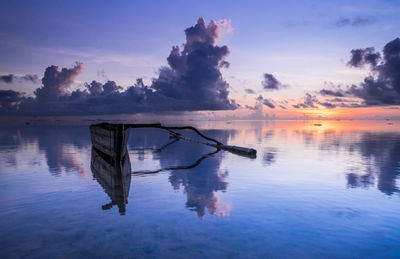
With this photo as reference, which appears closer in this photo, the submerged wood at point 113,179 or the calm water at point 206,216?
the calm water at point 206,216

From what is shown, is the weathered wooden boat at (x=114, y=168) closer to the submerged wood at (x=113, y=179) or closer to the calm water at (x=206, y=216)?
the submerged wood at (x=113, y=179)

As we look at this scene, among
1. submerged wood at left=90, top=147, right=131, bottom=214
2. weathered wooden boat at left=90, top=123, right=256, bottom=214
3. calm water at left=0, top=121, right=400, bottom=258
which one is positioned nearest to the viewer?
calm water at left=0, top=121, right=400, bottom=258

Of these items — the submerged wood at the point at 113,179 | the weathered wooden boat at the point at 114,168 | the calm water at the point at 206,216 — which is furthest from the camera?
the weathered wooden boat at the point at 114,168

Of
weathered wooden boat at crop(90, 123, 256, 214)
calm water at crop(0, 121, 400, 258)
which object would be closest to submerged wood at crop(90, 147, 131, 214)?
weathered wooden boat at crop(90, 123, 256, 214)

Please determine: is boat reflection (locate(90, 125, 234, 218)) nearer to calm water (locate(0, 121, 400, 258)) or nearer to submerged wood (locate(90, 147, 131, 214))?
submerged wood (locate(90, 147, 131, 214))

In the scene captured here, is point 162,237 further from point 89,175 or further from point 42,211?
point 89,175

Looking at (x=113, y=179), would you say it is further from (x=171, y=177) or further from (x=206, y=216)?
(x=206, y=216)

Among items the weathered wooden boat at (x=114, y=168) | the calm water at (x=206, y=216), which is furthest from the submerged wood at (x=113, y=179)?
the calm water at (x=206, y=216)

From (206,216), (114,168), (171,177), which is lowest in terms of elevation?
(171,177)

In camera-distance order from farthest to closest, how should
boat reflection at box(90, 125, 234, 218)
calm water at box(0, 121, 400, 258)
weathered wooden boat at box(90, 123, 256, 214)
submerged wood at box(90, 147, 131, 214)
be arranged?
weathered wooden boat at box(90, 123, 256, 214)
submerged wood at box(90, 147, 131, 214)
boat reflection at box(90, 125, 234, 218)
calm water at box(0, 121, 400, 258)

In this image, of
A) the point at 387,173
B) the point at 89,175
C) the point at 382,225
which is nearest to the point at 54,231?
the point at 89,175

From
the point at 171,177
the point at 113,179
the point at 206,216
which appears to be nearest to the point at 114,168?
the point at 113,179

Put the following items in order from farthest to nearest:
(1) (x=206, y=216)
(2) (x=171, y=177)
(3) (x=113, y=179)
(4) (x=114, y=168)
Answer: (4) (x=114, y=168)
(2) (x=171, y=177)
(3) (x=113, y=179)
(1) (x=206, y=216)

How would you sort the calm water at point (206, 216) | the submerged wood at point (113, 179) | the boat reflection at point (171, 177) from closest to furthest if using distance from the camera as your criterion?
the calm water at point (206, 216) < the boat reflection at point (171, 177) < the submerged wood at point (113, 179)
